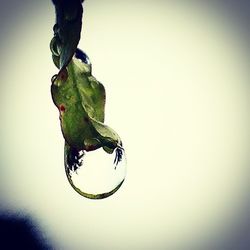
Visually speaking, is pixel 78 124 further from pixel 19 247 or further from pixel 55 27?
pixel 19 247

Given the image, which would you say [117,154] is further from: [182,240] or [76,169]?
[182,240]

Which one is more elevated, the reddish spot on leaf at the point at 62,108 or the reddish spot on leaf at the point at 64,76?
the reddish spot on leaf at the point at 64,76

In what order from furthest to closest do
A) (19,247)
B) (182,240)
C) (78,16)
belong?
(182,240) → (19,247) → (78,16)

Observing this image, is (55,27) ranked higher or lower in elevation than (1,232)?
higher

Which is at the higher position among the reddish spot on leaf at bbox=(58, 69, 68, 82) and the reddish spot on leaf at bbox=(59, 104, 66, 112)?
the reddish spot on leaf at bbox=(58, 69, 68, 82)

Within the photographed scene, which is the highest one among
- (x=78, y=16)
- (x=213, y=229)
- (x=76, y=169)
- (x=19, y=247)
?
(x=213, y=229)

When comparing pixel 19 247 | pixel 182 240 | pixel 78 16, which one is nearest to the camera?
pixel 78 16

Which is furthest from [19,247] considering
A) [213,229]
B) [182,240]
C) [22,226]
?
[213,229]

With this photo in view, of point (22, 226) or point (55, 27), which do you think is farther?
point (22, 226)

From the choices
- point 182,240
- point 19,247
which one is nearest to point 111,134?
point 19,247
